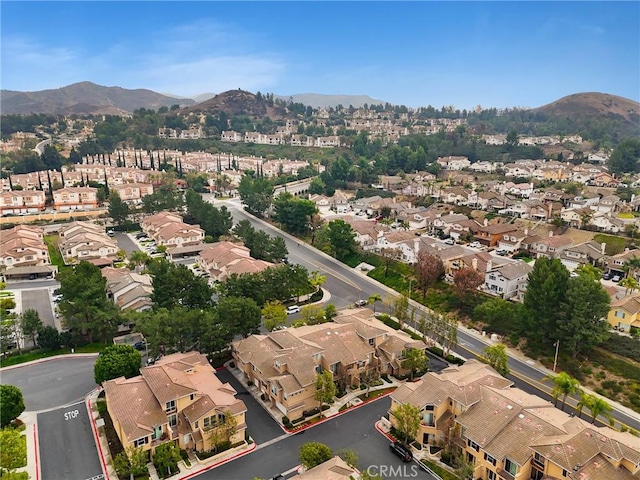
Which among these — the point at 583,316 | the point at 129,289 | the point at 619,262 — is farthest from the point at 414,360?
the point at 619,262

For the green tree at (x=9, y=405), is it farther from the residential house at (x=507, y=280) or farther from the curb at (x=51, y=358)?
the residential house at (x=507, y=280)

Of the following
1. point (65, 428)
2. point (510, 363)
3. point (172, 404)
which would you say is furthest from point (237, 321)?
point (510, 363)

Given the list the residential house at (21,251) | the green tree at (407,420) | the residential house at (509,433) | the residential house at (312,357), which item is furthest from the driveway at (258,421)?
the residential house at (21,251)

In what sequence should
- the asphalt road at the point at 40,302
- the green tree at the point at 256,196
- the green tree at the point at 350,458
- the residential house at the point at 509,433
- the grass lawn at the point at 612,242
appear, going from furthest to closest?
1. the green tree at the point at 256,196
2. the grass lawn at the point at 612,242
3. the asphalt road at the point at 40,302
4. the green tree at the point at 350,458
5. the residential house at the point at 509,433

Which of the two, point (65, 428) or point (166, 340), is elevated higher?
point (166, 340)

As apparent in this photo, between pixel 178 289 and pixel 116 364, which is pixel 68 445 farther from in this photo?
pixel 178 289

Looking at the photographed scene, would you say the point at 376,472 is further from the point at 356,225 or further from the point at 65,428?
the point at 356,225
